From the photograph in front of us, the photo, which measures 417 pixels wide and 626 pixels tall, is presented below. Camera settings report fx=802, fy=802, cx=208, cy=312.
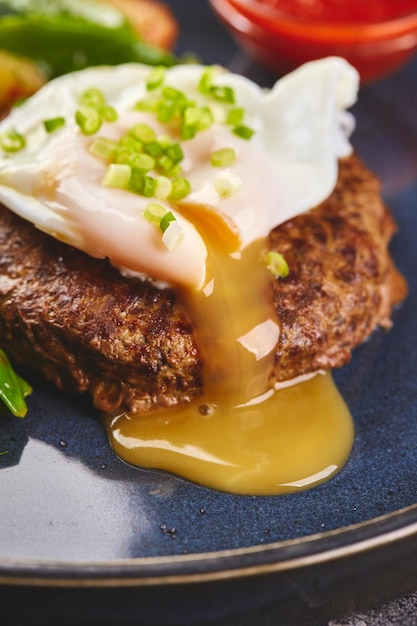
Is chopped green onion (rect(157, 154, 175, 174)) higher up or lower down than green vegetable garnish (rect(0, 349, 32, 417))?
higher up

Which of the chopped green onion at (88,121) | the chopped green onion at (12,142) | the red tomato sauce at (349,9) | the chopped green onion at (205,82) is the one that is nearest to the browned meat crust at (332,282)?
the chopped green onion at (205,82)

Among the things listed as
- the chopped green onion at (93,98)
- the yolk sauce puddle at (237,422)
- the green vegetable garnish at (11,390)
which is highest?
the chopped green onion at (93,98)

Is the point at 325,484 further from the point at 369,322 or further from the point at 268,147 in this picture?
the point at 268,147

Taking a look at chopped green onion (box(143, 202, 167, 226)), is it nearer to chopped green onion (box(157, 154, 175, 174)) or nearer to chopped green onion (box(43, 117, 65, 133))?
chopped green onion (box(157, 154, 175, 174))

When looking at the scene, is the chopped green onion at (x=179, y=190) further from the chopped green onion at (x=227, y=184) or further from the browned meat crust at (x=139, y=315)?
the browned meat crust at (x=139, y=315)

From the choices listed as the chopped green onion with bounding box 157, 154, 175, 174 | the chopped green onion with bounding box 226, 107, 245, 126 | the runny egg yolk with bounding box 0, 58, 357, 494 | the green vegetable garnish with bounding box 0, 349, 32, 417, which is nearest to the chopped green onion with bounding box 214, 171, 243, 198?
the runny egg yolk with bounding box 0, 58, 357, 494

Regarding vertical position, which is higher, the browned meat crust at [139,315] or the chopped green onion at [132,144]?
the chopped green onion at [132,144]

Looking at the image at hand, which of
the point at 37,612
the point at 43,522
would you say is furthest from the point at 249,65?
the point at 37,612
